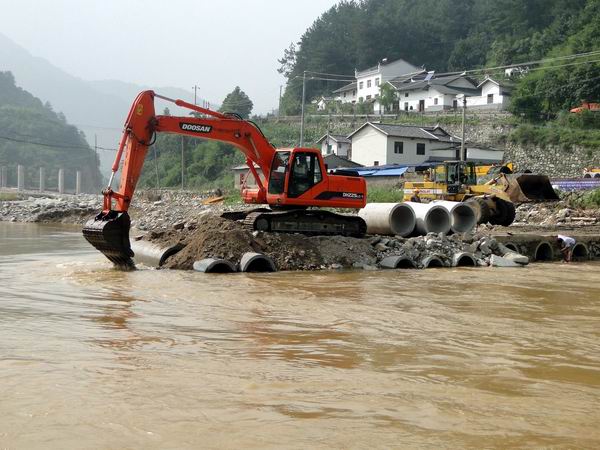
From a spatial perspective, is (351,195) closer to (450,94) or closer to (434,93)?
(450,94)

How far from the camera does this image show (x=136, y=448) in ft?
13.5

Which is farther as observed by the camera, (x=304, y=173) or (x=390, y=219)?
(x=390, y=219)

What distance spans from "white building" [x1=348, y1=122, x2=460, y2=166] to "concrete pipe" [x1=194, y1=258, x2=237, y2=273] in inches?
1488

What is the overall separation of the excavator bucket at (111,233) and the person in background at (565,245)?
1201 cm

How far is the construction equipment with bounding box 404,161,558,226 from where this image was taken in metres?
23.2

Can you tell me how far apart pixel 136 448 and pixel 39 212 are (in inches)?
1559

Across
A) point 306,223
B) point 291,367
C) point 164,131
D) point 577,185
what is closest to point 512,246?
point 306,223

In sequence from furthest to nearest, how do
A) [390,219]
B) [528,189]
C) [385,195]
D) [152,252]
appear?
[385,195] → [528,189] → [390,219] → [152,252]

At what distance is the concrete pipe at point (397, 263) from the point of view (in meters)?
15.5

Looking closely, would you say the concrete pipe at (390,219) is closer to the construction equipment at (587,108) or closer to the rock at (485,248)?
the rock at (485,248)

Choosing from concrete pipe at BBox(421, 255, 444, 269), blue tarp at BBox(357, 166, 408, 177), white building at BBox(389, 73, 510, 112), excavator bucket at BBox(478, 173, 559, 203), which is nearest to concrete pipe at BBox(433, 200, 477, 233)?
concrete pipe at BBox(421, 255, 444, 269)

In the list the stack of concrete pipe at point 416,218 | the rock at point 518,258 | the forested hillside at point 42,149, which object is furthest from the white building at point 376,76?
the rock at point 518,258

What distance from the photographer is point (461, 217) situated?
20.5 metres

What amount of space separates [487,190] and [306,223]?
11.2 meters
